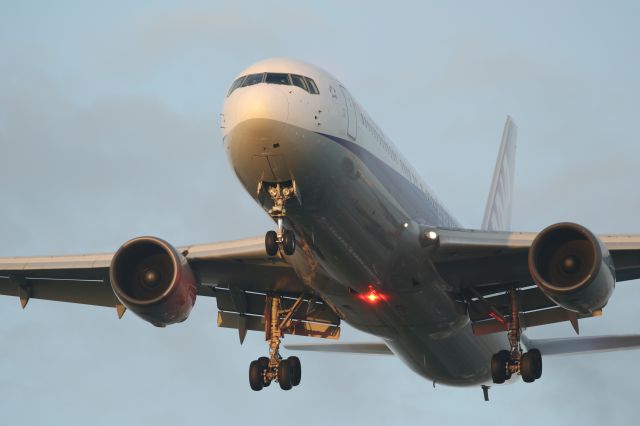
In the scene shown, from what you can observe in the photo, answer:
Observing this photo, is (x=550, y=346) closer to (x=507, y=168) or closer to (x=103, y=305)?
(x=103, y=305)

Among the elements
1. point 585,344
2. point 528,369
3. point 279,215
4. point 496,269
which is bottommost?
point 585,344

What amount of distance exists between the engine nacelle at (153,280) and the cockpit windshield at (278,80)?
16.4 ft

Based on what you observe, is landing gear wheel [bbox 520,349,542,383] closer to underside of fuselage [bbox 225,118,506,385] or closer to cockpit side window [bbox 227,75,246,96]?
underside of fuselage [bbox 225,118,506,385]

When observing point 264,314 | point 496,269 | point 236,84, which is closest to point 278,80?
point 236,84

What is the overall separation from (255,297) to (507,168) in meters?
19.7

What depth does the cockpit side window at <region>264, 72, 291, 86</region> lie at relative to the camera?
21906 mm

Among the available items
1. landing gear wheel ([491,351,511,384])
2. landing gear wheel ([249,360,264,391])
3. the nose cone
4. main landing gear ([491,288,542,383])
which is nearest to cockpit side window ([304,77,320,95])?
the nose cone

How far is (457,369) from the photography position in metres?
29.9

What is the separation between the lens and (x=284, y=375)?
86.5 feet

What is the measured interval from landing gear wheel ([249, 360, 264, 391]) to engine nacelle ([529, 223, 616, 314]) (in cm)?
671

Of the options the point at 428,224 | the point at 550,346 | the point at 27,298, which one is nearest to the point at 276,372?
the point at 428,224

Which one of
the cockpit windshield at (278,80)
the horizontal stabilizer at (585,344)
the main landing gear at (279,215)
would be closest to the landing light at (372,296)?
the main landing gear at (279,215)

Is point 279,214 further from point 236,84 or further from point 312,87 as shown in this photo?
point 236,84

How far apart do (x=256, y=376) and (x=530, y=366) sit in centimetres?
610
